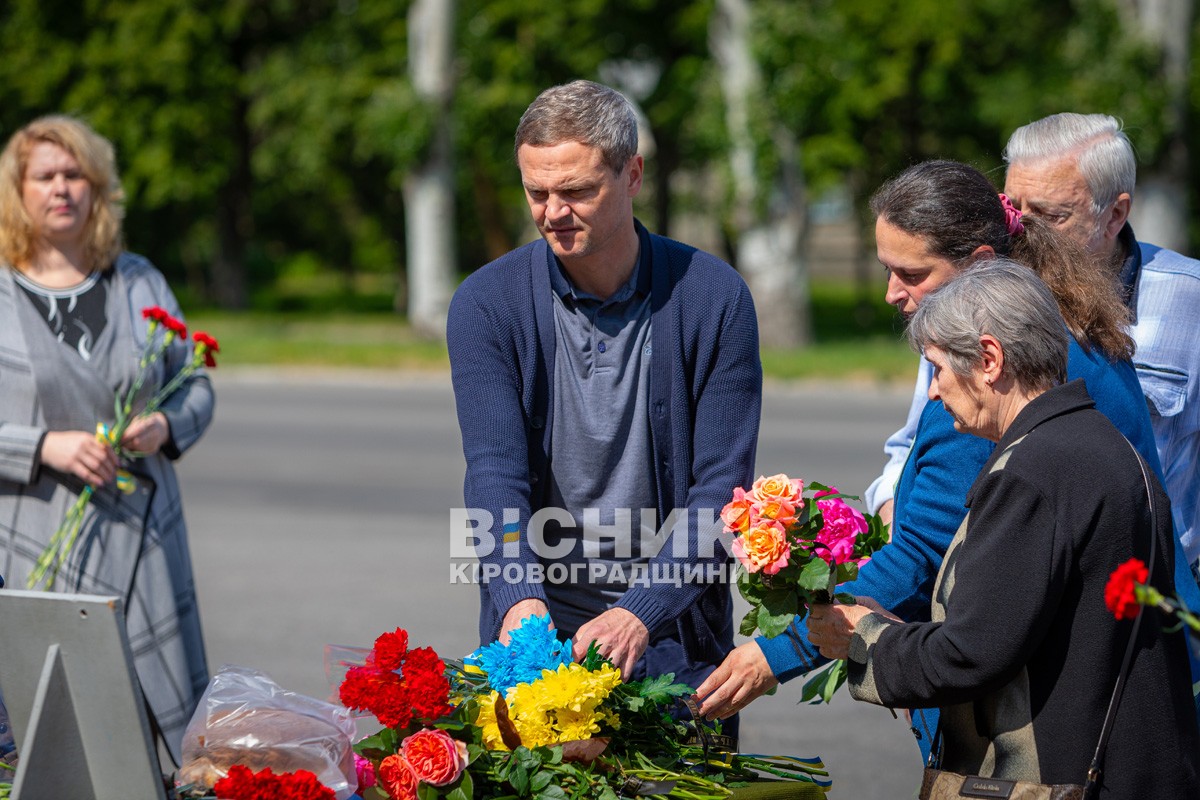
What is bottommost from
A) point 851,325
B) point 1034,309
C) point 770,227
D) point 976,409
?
point 851,325

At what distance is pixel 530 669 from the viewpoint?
7.88 feet

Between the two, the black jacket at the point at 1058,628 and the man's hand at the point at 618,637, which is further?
the man's hand at the point at 618,637

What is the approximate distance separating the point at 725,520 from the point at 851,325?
24.2m

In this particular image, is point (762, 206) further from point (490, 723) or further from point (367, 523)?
point (490, 723)

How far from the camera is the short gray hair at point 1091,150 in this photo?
2.98 metres

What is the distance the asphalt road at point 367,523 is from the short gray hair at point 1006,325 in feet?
8.89

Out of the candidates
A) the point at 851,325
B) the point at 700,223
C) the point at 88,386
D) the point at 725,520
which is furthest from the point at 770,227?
the point at 700,223

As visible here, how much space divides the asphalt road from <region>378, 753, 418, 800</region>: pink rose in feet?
8.84

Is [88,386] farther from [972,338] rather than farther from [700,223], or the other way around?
[700,223]

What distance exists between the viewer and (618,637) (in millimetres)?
2623

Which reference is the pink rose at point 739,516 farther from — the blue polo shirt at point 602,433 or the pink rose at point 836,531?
the blue polo shirt at point 602,433

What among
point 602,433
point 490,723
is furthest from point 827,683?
point 602,433

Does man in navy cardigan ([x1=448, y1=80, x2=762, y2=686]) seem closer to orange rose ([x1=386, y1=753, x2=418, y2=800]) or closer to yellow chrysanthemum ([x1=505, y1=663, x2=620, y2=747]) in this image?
yellow chrysanthemum ([x1=505, y1=663, x2=620, y2=747])

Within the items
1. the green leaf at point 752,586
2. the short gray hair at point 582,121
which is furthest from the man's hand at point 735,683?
the short gray hair at point 582,121
